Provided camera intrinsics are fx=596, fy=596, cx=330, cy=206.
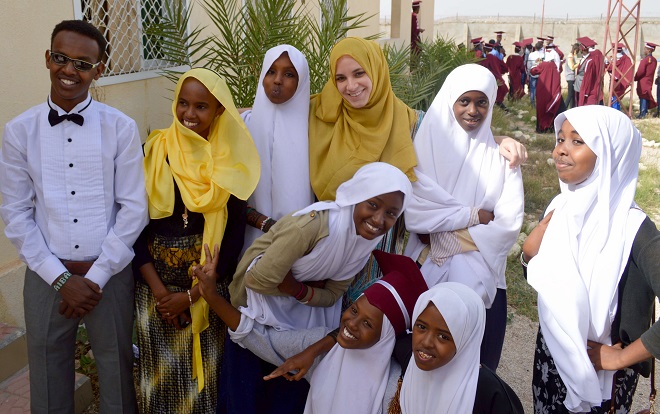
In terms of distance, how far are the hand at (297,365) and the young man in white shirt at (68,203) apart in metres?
0.68

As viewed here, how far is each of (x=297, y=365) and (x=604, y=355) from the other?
3.61 feet

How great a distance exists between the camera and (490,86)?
8.64ft

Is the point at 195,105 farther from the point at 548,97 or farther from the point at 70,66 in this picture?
the point at 548,97

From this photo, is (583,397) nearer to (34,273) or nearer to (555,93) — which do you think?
(34,273)

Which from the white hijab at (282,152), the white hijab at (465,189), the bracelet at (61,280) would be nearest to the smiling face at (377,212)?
the white hijab at (465,189)

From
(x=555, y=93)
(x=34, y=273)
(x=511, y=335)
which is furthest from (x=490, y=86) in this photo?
(x=555, y=93)

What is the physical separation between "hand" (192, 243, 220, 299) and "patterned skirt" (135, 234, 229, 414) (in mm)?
85

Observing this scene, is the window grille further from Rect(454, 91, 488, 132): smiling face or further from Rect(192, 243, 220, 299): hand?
Rect(454, 91, 488, 132): smiling face

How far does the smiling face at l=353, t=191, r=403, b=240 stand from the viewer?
7.14ft

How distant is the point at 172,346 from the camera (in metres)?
2.50

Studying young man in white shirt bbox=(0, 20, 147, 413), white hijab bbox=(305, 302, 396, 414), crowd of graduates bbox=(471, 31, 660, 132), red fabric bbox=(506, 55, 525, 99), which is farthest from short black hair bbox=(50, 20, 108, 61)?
red fabric bbox=(506, 55, 525, 99)

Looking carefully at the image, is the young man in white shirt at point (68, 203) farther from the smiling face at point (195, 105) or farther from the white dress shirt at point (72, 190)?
the smiling face at point (195, 105)

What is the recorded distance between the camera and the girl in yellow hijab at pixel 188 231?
2.37 m

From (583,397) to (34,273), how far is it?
2.07 m
